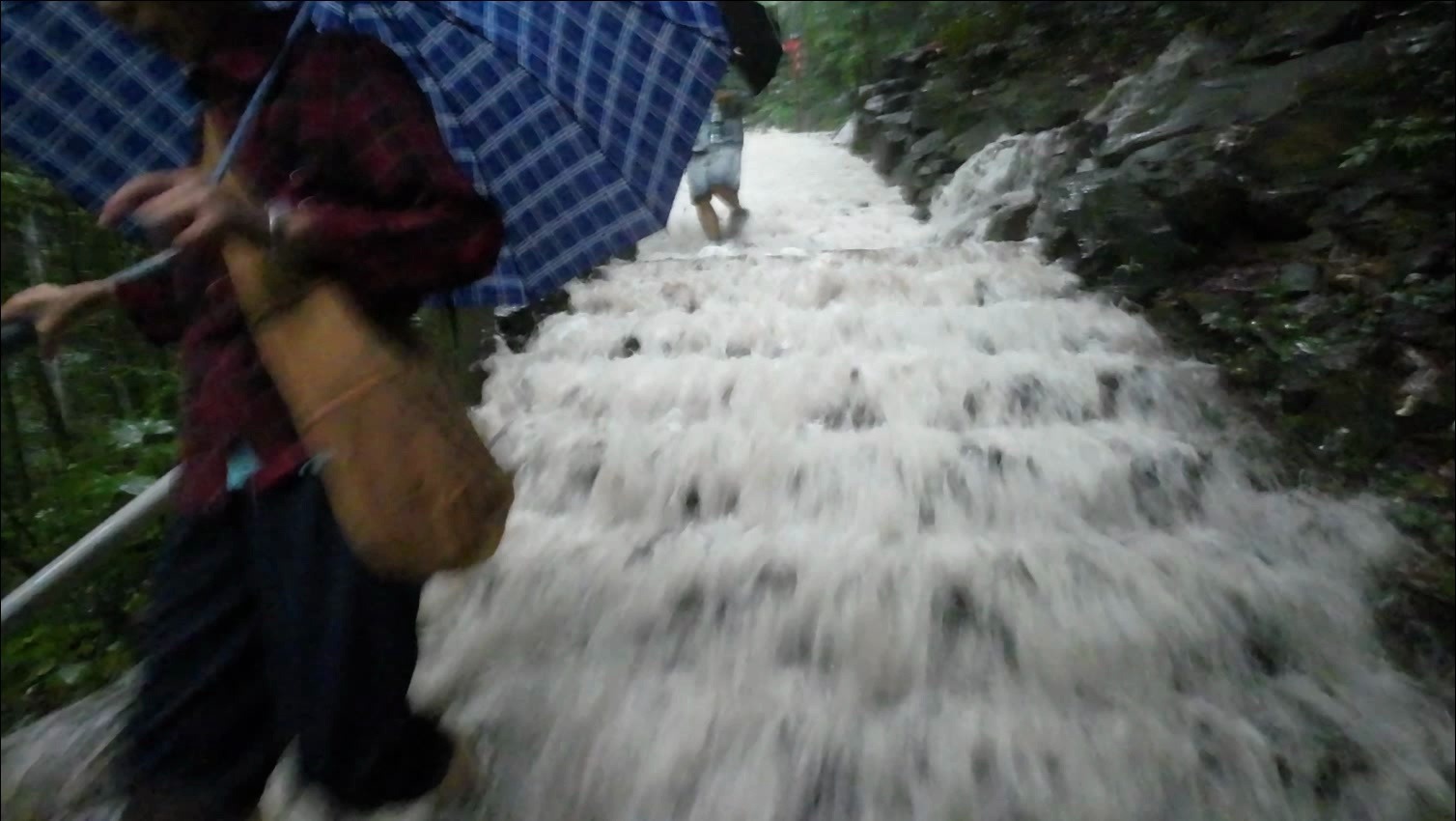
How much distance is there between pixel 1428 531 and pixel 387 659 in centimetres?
346

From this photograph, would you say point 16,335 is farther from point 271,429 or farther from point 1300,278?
point 1300,278

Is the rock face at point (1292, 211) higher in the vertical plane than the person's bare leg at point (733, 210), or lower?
higher

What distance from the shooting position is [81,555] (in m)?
1.59

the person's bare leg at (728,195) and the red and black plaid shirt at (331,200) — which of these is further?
the person's bare leg at (728,195)

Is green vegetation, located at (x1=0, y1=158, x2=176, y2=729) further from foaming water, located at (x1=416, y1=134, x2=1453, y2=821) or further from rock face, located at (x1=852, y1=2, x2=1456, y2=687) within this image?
rock face, located at (x1=852, y1=2, x2=1456, y2=687)

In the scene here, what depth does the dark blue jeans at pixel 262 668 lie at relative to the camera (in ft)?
5.25

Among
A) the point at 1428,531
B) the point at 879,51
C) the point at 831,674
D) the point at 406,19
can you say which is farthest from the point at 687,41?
the point at 879,51

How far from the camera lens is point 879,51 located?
14.3 metres

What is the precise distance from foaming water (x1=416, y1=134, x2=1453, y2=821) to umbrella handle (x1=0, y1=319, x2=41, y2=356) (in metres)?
1.45

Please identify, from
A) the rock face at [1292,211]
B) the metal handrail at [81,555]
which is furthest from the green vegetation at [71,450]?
the rock face at [1292,211]

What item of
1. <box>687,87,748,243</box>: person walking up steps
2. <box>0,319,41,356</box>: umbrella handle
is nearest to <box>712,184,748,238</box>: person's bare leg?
<box>687,87,748,243</box>: person walking up steps

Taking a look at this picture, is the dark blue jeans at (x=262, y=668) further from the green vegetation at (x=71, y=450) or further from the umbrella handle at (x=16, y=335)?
the green vegetation at (x=71, y=450)

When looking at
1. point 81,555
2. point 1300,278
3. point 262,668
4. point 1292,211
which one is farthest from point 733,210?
point 81,555

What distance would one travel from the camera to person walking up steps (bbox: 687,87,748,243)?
7969 mm
